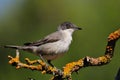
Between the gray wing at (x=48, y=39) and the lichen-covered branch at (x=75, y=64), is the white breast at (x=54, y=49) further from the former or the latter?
the lichen-covered branch at (x=75, y=64)

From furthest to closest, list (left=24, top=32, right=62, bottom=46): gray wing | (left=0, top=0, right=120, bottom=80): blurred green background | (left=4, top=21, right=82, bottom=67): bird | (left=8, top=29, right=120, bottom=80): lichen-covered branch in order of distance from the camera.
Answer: (left=0, top=0, right=120, bottom=80): blurred green background < (left=24, top=32, right=62, bottom=46): gray wing < (left=4, top=21, right=82, bottom=67): bird < (left=8, top=29, right=120, bottom=80): lichen-covered branch

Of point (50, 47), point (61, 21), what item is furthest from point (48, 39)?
point (61, 21)

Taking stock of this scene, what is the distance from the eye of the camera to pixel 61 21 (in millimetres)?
38844

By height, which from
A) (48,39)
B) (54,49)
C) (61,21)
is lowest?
(54,49)

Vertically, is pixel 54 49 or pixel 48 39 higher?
pixel 48 39

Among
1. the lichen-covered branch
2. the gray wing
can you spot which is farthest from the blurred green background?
the lichen-covered branch

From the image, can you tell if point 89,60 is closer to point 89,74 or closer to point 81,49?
point 89,74

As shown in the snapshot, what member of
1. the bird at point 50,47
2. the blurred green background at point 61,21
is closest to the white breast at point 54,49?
the bird at point 50,47

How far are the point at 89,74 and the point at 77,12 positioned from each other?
9.82m

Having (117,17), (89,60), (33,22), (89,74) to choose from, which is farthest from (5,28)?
(89,60)

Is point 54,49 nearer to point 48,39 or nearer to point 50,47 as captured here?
point 50,47

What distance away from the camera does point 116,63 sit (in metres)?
28.3

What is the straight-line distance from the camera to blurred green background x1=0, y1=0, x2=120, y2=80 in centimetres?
3117

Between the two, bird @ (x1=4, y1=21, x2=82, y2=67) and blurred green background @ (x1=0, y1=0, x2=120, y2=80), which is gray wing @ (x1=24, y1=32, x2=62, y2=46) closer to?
bird @ (x1=4, y1=21, x2=82, y2=67)
